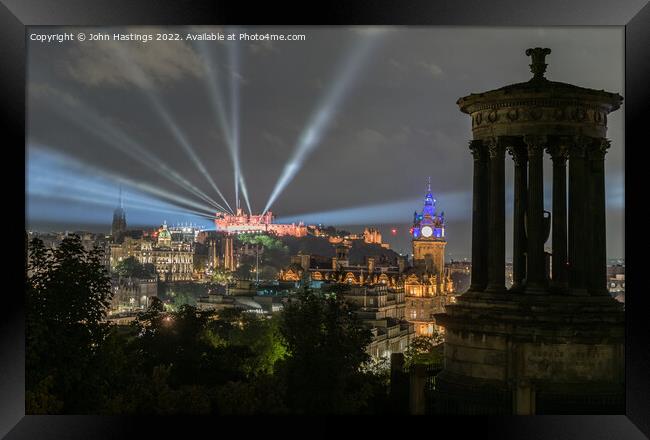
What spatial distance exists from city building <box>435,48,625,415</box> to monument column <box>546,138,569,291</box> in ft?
0.09

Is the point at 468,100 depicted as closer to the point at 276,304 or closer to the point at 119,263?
the point at 276,304

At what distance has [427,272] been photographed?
513ft

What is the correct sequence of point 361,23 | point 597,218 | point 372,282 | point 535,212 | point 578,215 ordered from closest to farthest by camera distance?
1. point 361,23
2. point 535,212
3. point 578,215
4. point 597,218
5. point 372,282

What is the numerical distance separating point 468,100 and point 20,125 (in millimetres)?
10856

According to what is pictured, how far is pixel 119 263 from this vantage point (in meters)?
136

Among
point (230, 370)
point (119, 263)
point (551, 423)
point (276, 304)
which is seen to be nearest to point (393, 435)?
point (551, 423)

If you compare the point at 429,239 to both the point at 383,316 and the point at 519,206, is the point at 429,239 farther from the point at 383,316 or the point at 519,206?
the point at 519,206

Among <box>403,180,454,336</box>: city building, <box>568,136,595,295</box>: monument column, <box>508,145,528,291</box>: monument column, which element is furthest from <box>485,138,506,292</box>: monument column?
<box>403,180,454,336</box>: city building

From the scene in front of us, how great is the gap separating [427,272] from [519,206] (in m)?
130

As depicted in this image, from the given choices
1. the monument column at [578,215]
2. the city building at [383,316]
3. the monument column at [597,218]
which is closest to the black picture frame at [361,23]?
the monument column at [578,215]

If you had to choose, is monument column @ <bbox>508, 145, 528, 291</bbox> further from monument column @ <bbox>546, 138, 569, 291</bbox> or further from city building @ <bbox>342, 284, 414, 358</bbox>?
city building @ <bbox>342, 284, 414, 358</bbox>

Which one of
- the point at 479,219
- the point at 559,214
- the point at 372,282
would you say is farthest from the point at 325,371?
the point at 372,282

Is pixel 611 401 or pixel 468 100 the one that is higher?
pixel 468 100

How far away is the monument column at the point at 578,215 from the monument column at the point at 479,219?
6.86 ft
